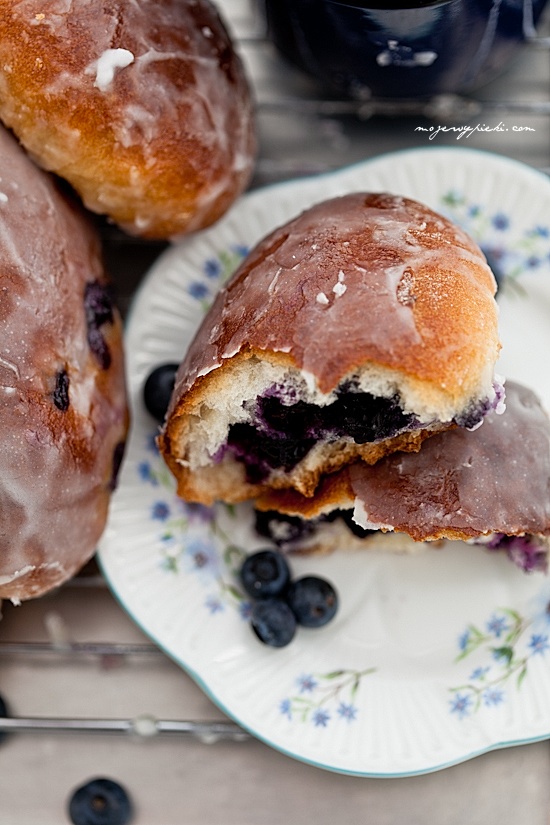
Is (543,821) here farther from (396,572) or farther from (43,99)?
(43,99)

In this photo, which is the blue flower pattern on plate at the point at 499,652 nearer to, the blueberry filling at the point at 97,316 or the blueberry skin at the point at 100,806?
the blueberry skin at the point at 100,806

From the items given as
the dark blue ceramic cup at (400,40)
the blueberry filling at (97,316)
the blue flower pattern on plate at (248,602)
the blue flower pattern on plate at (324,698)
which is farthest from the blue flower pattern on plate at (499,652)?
the dark blue ceramic cup at (400,40)

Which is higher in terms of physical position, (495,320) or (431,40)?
(431,40)

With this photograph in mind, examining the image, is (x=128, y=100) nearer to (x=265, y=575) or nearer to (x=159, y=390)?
(x=159, y=390)

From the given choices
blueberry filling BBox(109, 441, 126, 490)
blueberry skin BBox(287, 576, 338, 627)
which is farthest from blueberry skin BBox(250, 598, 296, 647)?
blueberry filling BBox(109, 441, 126, 490)

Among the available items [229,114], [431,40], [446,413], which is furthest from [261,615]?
[431,40]

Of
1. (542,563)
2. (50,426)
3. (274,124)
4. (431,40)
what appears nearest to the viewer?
(50,426)

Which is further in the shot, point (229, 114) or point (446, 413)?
point (229, 114)
